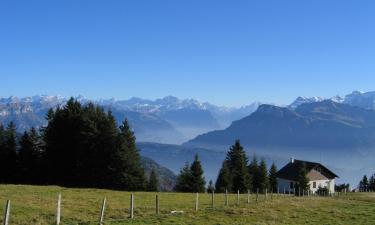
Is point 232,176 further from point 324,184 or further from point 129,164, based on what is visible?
point 324,184

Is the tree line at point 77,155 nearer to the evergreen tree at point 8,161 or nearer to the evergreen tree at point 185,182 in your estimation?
the evergreen tree at point 8,161

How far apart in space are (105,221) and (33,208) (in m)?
5.85

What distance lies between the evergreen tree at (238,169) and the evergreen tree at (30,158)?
126 ft

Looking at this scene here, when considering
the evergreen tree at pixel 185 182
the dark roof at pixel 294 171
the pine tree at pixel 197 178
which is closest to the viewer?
the pine tree at pixel 197 178

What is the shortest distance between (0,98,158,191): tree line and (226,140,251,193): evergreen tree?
841 inches

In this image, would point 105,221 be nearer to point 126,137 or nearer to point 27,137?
point 126,137

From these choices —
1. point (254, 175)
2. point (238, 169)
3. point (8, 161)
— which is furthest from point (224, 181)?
point (8, 161)

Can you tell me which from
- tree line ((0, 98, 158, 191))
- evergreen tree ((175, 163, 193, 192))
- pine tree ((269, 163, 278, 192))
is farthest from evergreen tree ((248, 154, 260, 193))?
tree line ((0, 98, 158, 191))

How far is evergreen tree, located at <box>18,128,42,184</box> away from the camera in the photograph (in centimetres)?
8912

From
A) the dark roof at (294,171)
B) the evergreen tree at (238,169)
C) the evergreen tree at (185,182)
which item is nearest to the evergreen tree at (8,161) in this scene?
the evergreen tree at (185,182)

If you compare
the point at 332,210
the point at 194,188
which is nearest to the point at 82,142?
the point at 194,188

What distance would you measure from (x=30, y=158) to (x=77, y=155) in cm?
943

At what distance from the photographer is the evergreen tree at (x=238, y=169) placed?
343ft

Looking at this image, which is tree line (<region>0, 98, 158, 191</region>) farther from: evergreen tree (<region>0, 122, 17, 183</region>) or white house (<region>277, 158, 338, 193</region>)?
white house (<region>277, 158, 338, 193</region>)
